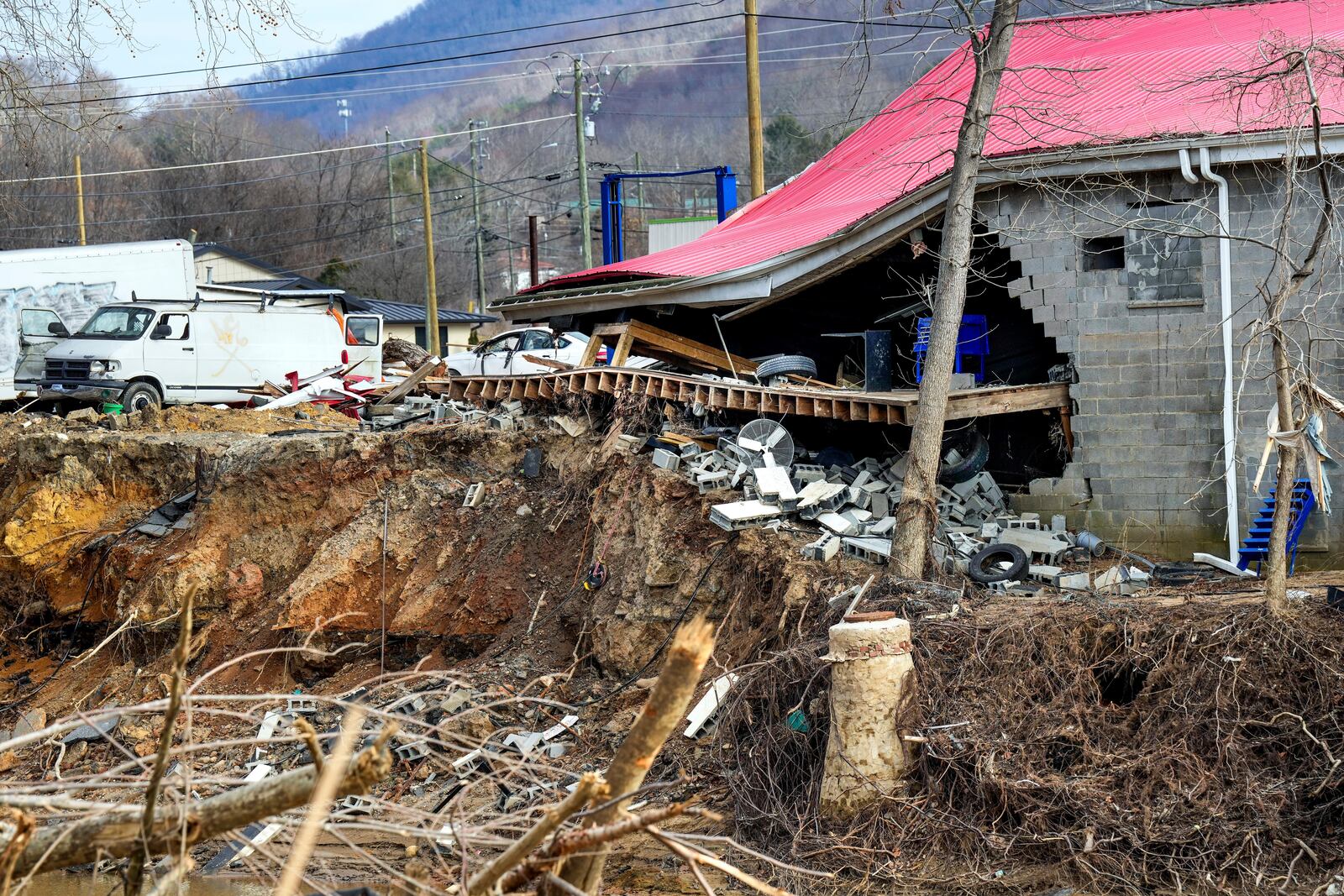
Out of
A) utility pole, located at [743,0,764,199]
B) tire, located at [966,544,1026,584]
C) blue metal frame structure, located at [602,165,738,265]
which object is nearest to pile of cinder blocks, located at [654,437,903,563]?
tire, located at [966,544,1026,584]

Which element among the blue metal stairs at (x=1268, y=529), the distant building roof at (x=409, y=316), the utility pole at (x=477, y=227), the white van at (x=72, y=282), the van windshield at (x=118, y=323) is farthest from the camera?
the utility pole at (x=477, y=227)

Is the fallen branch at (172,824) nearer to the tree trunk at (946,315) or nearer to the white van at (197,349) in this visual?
the tree trunk at (946,315)

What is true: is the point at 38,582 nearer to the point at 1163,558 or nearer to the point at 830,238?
the point at 830,238

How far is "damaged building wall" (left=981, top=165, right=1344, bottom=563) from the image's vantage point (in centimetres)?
1125

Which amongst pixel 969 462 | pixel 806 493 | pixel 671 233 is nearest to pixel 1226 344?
pixel 969 462

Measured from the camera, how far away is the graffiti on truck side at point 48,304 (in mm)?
23359

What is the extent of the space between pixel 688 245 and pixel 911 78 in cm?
547

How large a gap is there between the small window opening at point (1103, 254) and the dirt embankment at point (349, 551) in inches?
169

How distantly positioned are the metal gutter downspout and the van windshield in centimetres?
1719

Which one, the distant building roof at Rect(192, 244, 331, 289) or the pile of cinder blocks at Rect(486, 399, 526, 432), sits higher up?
the distant building roof at Rect(192, 244, 331, 289)

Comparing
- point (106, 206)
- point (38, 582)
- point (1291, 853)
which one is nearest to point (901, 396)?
point (1291, 853)

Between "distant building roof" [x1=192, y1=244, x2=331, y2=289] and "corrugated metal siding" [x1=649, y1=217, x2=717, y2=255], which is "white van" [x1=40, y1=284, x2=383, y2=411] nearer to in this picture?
"corrugated metal siding" [x1=649, y1=217, x2=717, y2=255]

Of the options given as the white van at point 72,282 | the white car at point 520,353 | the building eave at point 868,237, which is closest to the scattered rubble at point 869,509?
the building eave at point 868,237

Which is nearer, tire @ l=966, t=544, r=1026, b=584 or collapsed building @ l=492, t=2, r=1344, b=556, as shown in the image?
tire @ l=966, t=544, r=1026, b=584
